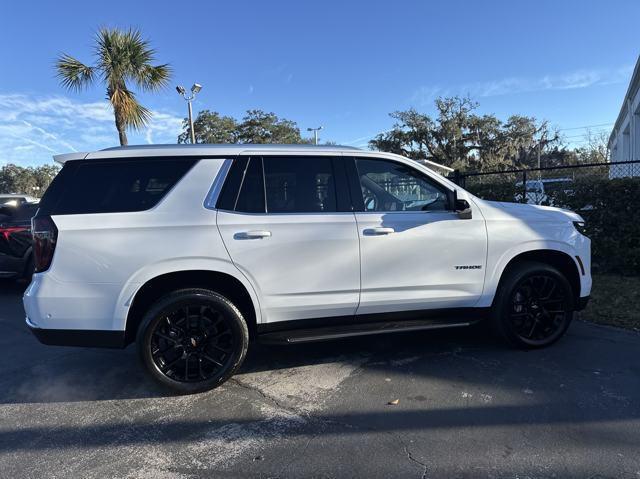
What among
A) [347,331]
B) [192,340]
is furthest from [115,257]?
[347,331]

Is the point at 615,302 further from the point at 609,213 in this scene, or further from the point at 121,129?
the point at 121,129

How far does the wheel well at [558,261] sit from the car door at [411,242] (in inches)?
19.1

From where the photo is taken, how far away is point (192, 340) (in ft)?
12.4

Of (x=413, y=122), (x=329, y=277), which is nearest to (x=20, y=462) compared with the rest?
(x=329, y=277)

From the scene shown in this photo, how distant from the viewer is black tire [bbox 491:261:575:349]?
14.5 feet

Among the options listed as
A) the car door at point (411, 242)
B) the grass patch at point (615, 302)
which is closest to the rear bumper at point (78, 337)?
the car door at point (411, 242)

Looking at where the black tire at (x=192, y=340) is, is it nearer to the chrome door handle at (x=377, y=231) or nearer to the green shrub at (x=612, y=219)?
the chrome door handle at (x=377, y=231)

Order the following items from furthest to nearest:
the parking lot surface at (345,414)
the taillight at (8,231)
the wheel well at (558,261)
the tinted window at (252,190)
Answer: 1. the taillight at (8,231)
2. the wheel well at (558,261)
3. the tinted window at (252,190)
4. the parking lot surface at (345,414)

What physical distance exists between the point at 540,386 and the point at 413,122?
47.1 meters

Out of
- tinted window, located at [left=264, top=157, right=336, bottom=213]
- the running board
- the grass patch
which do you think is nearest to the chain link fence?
the grass patch

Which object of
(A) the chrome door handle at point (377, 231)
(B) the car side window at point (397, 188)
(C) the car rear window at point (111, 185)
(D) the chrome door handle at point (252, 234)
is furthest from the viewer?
(B) the car side window at point (397, 188)

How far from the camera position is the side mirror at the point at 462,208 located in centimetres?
417

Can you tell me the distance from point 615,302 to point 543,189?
3254 millimetres

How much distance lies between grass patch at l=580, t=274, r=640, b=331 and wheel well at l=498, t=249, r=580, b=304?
3.70 ft
